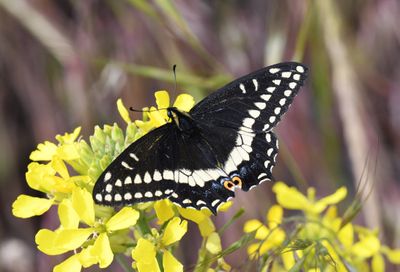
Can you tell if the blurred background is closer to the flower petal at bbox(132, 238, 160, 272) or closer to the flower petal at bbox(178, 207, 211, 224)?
the flower petal at bbox(178, 207, 211, 224)

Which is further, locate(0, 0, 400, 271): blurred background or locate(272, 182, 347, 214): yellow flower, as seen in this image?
locate(0, 0, 400, 271): blurred background

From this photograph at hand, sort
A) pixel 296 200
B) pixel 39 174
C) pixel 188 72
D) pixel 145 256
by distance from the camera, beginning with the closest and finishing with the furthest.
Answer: pixel 145 256 < pixel 39 174 < pixel 296 200 < pixel 188 72

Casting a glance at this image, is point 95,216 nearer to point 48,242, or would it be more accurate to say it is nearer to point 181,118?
point 48,242

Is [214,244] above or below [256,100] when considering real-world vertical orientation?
below

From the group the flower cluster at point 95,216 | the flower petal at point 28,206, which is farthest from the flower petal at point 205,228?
the flower petal at point 28,206

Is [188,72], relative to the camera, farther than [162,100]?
Yes

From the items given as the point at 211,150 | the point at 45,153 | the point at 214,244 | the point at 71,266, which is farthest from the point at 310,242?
the point at 45,153

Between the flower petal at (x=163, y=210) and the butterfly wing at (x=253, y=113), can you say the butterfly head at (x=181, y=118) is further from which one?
the flower petal at (x=163, y=210)

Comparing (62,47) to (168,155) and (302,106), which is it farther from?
(168,155)

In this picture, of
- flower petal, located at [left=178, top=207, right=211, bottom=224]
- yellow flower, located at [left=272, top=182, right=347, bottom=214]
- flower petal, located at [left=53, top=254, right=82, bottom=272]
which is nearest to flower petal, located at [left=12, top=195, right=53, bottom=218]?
flower petal, located at [left=53, top=254, right=82, bottom=272]
